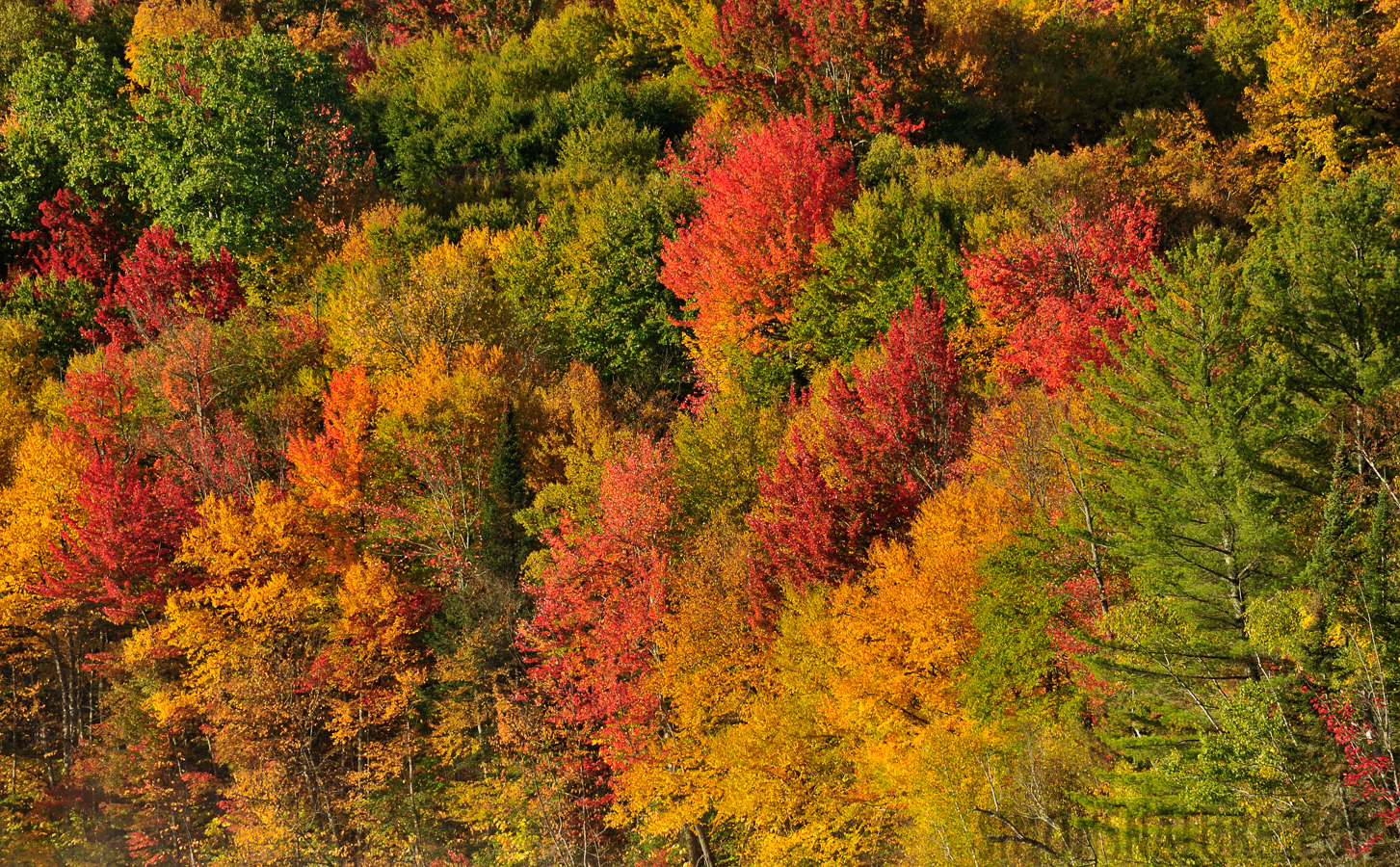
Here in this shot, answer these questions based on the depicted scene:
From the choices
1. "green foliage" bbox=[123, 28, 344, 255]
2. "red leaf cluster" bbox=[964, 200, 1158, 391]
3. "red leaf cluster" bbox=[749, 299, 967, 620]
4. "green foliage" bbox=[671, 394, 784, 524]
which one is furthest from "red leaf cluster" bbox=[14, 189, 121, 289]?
"red leaf cluster" bbox=[964, 200, 1158, 391]

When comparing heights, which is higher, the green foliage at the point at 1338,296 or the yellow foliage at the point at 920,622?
the green foliage at the point at 1338,296

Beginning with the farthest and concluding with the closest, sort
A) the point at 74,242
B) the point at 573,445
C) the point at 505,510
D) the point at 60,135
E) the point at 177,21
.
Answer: the point at 177,21 → the point at 74,242 → the point at 60,135 → the point at 573,445 → the point at 505,510

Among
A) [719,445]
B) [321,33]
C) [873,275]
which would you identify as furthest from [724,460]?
[321,33]

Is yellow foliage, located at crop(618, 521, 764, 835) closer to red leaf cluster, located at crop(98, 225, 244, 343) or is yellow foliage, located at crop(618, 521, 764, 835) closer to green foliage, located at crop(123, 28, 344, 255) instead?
green foliage, located at crop(123, 28, 344, 255)

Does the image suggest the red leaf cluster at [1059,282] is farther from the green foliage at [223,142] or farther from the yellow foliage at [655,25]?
→ the green foliage at [223,142]

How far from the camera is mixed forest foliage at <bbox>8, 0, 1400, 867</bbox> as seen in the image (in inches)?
1002

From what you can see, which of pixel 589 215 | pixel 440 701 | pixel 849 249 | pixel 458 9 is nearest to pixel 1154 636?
pixel 849 249

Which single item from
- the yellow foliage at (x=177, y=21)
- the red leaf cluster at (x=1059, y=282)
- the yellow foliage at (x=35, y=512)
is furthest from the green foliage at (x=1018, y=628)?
the yellow foliage at (x=177, y=21)

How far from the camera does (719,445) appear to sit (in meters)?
43.2

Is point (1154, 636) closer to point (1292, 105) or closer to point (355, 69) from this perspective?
point (1292, 105)

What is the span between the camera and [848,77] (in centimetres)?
5325

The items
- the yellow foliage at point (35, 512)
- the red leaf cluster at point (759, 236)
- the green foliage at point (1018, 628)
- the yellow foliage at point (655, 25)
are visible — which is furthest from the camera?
the yellow foliage at point (655, 25)

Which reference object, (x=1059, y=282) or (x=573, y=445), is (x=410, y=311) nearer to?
(x=573, y=445)

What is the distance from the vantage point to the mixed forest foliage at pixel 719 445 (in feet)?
83.5
